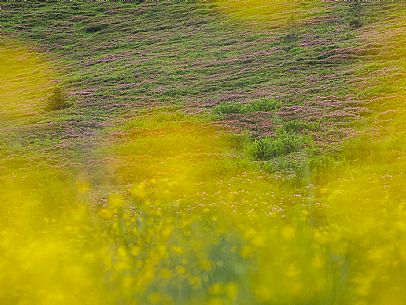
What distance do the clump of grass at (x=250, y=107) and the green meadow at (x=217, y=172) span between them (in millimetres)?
146

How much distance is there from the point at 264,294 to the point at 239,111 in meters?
22.4

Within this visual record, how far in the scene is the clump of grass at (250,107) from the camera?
28.6 metres

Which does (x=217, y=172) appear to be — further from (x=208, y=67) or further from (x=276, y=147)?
(x=208, y=67)

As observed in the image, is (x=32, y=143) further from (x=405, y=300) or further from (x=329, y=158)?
(x=405, y=300)

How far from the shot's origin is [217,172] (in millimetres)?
18625

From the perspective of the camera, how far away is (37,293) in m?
8.18

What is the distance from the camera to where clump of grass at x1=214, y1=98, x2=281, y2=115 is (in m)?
28.6

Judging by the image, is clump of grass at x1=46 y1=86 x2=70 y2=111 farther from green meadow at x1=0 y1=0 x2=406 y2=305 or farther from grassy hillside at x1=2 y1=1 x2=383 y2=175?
grassy hillside at x1=2 y1=1 x2=383 y2=175

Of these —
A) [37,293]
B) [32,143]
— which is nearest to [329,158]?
[37,293]

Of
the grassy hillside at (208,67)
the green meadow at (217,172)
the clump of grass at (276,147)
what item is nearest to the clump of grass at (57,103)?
the green meadow at (217,172)

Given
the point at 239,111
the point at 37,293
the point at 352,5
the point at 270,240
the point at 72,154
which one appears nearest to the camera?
the point at 37,293

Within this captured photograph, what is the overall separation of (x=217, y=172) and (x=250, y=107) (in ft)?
36.3

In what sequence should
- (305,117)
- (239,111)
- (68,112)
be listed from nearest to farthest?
(305,117) → (239,111) → (68,112)

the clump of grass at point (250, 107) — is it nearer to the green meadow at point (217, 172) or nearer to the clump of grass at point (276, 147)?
the green meadow at point (217, 172)
